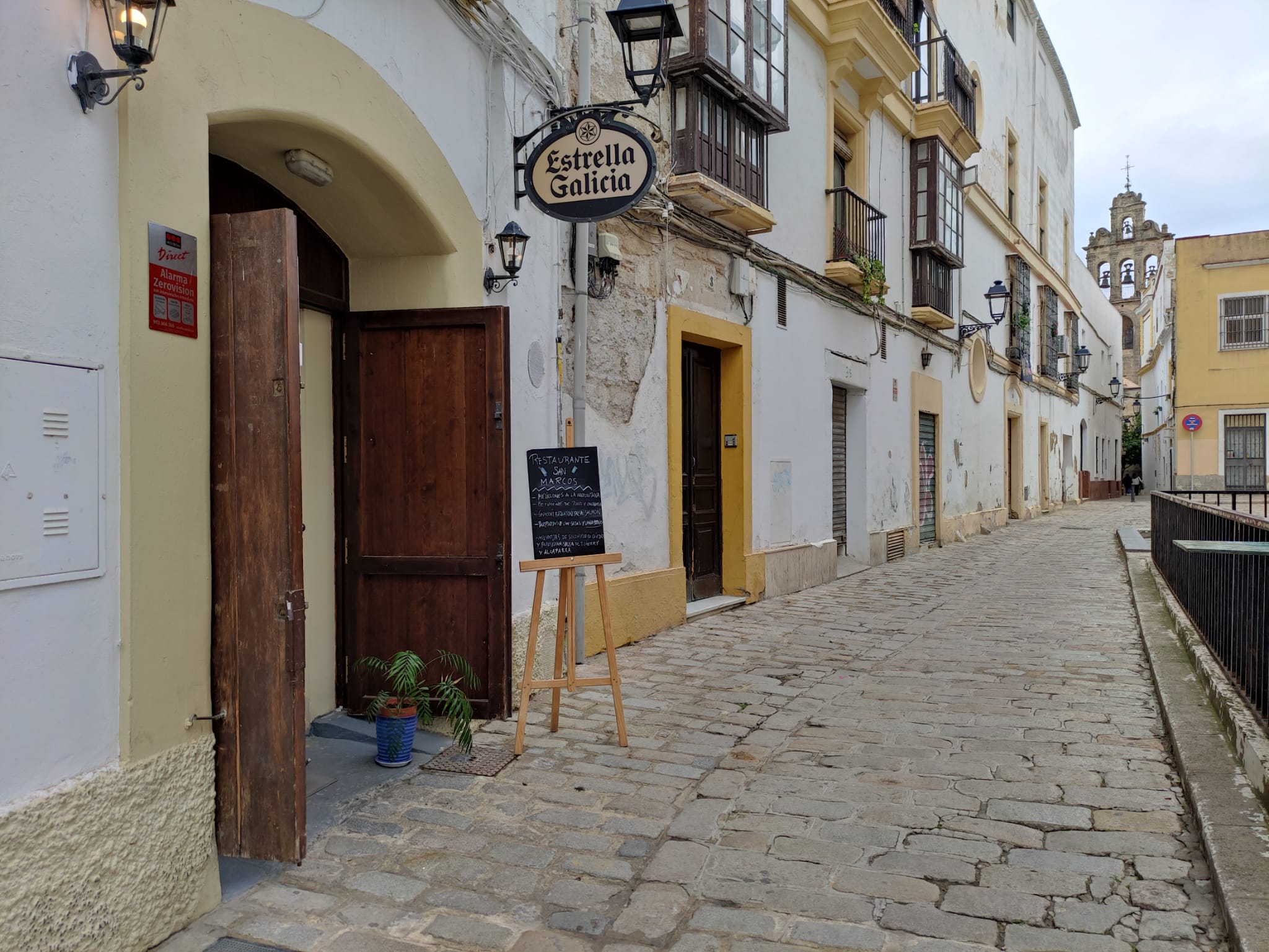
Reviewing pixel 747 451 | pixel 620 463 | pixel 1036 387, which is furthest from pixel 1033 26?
pixel 620 463

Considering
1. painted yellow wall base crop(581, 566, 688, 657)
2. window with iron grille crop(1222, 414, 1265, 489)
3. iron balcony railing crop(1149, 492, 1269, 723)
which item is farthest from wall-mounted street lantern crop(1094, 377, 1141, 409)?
painted yellow wall base crop(581, 566, 688, 657)

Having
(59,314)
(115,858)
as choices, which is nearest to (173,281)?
(59,314)

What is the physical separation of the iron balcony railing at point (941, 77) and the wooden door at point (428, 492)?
11.4 m

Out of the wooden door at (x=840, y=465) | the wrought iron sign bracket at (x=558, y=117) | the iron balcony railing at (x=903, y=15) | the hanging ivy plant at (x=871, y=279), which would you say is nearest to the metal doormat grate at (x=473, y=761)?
the wrought iron sign bracket at (x=558, y=117)

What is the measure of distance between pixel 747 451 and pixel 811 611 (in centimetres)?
166

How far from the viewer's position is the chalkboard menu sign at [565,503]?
474 centimetres

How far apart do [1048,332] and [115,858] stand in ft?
83.9

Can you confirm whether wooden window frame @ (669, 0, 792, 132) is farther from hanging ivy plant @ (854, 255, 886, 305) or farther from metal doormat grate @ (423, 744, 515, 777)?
metal doormat grate @ (423, 744, 515, 777)

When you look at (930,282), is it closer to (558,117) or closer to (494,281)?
(558,117)

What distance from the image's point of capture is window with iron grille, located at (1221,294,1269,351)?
84.4 ft

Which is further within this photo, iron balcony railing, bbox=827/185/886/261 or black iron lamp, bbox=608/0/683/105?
iron balcony railing, bbox=827/185/886/261

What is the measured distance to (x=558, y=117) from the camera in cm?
525

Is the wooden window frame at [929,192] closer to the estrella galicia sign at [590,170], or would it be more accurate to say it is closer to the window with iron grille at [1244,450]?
the estrella galicia sign at [590,170]

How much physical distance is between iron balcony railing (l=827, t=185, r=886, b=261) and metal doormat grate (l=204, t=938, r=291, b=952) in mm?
9922
